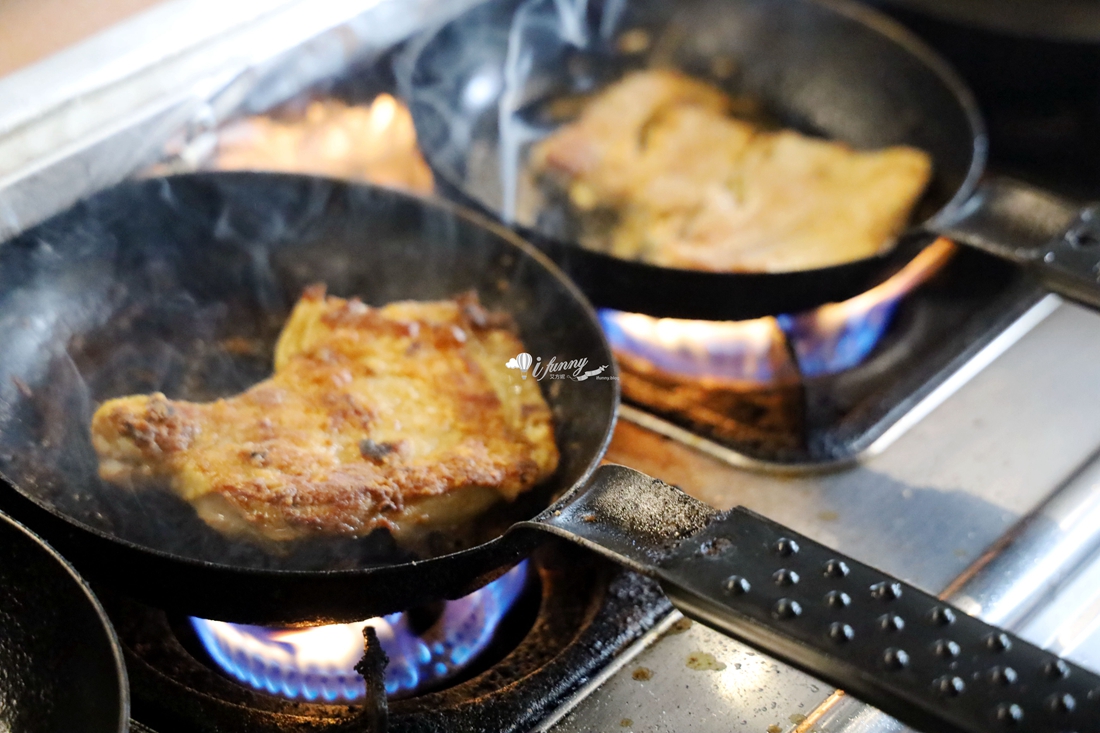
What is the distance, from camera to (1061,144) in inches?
106

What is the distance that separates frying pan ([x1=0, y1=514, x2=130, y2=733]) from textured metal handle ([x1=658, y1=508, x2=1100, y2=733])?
0.64 metres

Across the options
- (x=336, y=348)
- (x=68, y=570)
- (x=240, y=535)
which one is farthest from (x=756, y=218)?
(x=68, y=570)

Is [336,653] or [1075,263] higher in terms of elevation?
[1075,263]

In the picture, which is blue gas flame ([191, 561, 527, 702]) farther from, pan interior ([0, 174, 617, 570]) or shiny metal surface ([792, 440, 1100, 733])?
shiny metal surface ([792, 440, 1100, 733])

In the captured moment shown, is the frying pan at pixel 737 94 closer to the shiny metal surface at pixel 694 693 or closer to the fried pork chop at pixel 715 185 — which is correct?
the fried pork chop at pixel 715 185

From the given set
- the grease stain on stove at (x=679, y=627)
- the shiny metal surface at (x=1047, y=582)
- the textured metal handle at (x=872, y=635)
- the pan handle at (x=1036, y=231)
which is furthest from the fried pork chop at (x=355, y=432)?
the pan handle at (x=1036, y=231)

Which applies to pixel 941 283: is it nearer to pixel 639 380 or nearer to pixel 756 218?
pixel 756 218

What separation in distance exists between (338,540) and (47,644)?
1.22ft

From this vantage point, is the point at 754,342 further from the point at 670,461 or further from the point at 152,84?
the point at 152,84

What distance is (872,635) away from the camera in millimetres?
1112

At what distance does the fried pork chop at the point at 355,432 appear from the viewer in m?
1.41
